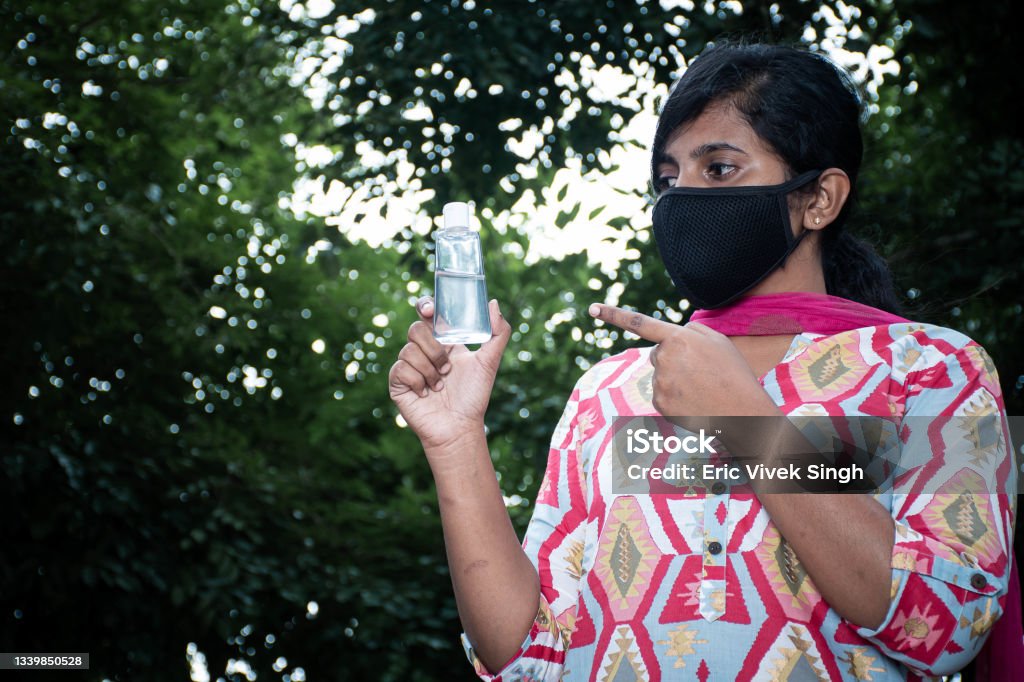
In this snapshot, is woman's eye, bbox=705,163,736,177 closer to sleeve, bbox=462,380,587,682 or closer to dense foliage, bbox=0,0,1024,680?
sleeve, bbox=462,380,587,682

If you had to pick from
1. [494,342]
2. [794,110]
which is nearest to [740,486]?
[494,342]

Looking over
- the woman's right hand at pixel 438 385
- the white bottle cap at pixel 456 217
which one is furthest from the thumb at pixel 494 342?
the white bottle cap at pixel 456 217

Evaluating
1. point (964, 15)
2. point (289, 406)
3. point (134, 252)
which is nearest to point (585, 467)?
point (964, 15)

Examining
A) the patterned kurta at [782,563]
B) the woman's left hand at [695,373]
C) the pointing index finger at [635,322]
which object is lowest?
the patterned kurta at [782,563]

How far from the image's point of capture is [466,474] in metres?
1.69

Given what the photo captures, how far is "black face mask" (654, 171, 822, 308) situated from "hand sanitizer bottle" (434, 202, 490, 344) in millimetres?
406


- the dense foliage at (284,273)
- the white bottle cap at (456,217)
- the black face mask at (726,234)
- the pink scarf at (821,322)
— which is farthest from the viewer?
the dense foliage at (284,273)

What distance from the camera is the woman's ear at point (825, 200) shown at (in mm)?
1963

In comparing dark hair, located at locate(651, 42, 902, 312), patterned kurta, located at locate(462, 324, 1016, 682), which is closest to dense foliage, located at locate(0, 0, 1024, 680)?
dark hair, located at locate(651, 42, 902, 312)

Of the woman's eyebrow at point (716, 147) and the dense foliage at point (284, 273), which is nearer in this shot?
the woman's eyebrow at point (716, 147)

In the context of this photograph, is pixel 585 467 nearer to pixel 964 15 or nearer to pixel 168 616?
pixel 964 15

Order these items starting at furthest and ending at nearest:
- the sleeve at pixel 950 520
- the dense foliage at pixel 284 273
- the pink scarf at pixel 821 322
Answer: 1. the dense foliage at pixel 284 273
2. the pink scarf at pixel 821 322
3. the sleeve at pixel 950 520

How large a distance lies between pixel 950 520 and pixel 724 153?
2.51 feet

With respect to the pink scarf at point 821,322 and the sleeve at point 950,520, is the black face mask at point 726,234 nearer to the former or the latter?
the pink scarf at point 821,322
